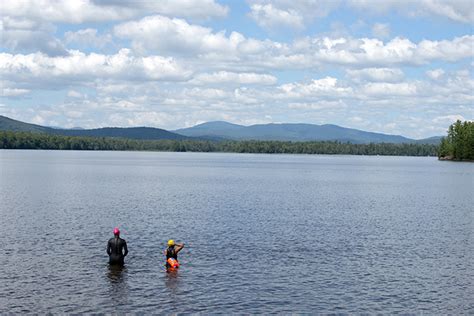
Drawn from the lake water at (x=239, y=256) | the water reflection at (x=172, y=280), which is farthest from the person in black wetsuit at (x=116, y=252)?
the water reflection at (x=172, y=280)

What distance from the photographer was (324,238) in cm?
5269

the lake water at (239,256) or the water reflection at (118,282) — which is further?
the water reflection at (118,282)

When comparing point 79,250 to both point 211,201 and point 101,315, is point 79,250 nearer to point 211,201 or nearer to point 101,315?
point 101,315

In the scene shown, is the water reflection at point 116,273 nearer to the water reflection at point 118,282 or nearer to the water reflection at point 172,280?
the water reflection at point 118,282

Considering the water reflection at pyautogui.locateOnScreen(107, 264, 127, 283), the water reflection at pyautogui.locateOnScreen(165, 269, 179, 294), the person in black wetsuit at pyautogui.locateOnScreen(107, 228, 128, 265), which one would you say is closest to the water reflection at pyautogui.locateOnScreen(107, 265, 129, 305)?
the water reflection at pyautogui.locateOnScreen(107, 264, 127, 283)

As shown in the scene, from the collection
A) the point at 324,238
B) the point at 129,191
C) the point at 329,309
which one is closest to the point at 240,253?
the point at 324,238

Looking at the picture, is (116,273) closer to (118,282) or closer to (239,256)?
(118,282)

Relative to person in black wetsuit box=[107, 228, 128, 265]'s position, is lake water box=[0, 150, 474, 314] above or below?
below

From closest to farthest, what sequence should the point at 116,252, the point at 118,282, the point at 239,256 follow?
the point at 118,282 → the point at 116,252 → the point at 239,256

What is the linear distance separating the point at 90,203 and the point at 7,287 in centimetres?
4693

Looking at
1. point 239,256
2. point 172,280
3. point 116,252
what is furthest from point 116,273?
point 239,256

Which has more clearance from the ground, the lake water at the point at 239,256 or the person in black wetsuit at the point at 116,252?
the person in black wetsuit at the point at 116,252

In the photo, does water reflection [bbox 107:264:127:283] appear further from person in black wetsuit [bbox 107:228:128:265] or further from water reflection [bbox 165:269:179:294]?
water reflection [bbox 165:269:179:294]

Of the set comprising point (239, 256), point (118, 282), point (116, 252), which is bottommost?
point (118, 282)
